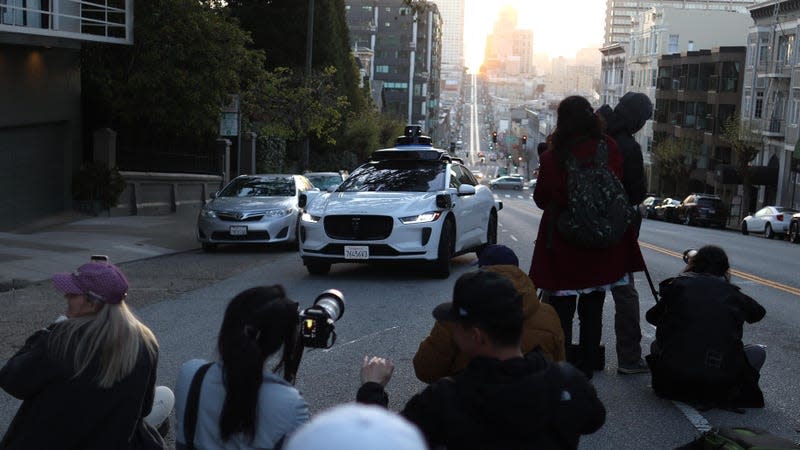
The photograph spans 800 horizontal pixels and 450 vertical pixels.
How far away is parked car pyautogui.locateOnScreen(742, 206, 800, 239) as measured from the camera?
4131cm

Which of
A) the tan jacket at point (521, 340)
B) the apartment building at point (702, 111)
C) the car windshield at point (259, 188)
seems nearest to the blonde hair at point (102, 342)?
the tan jacket at point (521, 340)

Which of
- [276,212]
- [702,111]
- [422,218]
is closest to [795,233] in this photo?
[276,212]

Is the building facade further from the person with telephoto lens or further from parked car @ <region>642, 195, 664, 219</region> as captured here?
the person with telephoto lens

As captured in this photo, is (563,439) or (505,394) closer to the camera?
(505,394)

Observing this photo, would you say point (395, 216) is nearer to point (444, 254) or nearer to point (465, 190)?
point (444, 254)

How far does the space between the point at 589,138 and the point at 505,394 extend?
3.98 meters

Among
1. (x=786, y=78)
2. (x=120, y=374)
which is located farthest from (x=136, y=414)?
(x=786, y=78)

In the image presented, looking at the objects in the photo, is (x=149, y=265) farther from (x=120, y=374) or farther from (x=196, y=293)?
(x=120, y=374)

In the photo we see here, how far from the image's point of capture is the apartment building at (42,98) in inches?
802

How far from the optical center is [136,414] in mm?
4504

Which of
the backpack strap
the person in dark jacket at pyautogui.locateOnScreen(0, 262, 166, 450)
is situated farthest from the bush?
the backpack strap

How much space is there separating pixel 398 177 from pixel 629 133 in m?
7.52

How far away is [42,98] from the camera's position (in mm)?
22656

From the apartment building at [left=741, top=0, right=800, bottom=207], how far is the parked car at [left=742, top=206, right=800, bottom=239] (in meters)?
11.0
